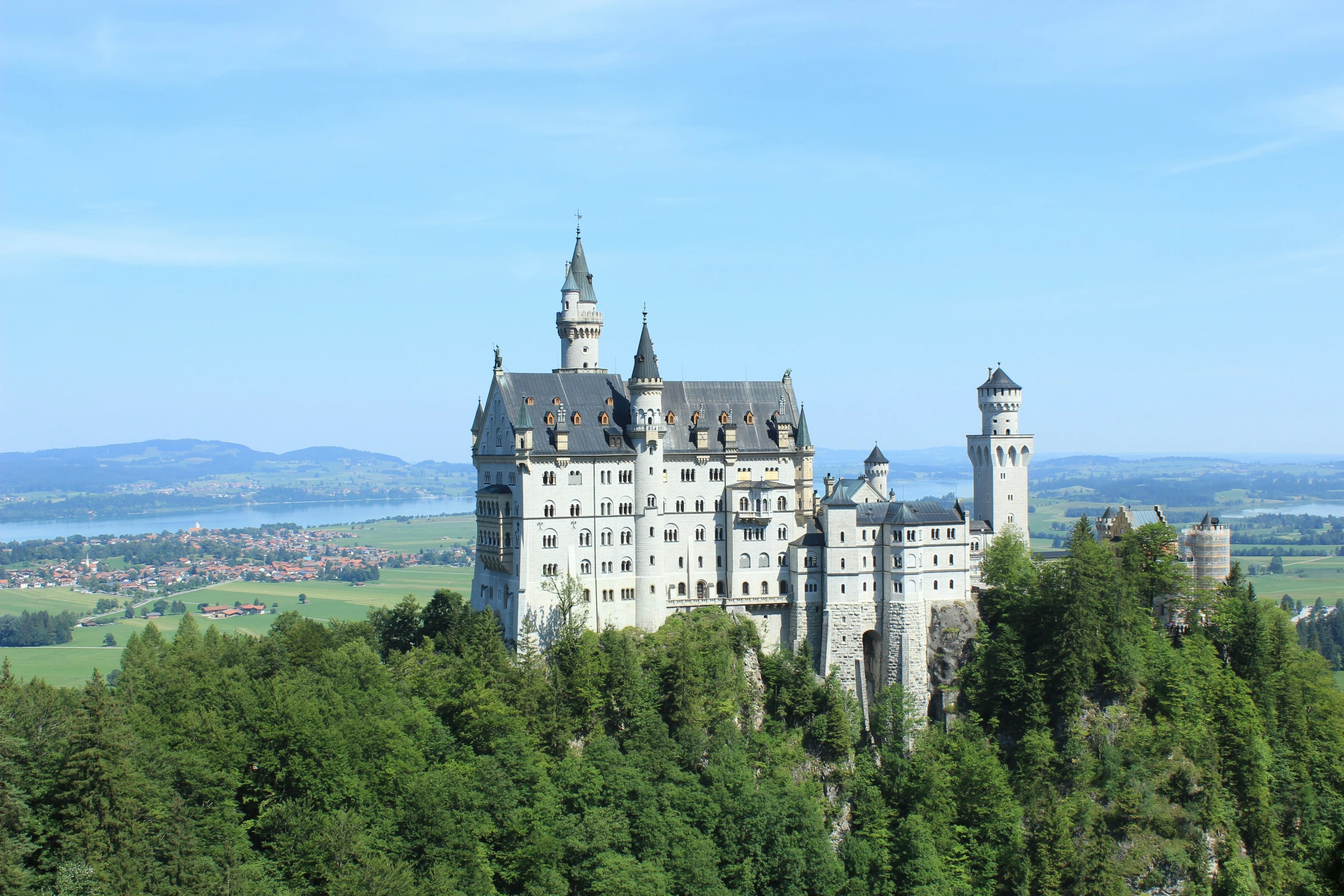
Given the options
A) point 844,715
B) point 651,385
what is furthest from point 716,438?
point 844,715

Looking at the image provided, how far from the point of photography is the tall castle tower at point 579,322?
9088 centimetres

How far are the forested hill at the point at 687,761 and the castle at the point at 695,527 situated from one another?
3.05m

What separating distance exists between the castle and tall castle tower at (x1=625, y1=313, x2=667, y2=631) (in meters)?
0.08

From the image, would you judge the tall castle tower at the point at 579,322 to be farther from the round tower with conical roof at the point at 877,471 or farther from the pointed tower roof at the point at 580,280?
the round tower with conical roof at the point at 877,471

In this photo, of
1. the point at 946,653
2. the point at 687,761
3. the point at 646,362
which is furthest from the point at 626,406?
the point at 946,653

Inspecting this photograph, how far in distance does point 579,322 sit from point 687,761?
31973mm

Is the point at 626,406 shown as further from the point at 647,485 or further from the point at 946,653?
the point at 946,653

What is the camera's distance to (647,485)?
8444 centimetres

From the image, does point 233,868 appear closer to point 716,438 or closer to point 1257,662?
point 716,438

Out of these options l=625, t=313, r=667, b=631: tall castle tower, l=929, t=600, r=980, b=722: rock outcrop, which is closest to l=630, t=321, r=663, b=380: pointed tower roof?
l=625, t=313, r=667, b=631: tall castle tower

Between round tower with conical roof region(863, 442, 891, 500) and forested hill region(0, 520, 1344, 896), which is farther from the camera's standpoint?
round tower with conical roof region(863, 442, 891, 500)

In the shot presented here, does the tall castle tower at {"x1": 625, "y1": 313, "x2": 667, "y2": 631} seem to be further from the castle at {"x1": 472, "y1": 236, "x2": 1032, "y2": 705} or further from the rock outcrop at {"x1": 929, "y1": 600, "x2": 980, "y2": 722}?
the rock outcrop at {"x1": 929, "y1": 600, "x2": 980, "y2": 722}

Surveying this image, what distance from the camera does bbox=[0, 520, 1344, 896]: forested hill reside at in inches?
2463

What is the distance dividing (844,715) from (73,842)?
4453 cm
